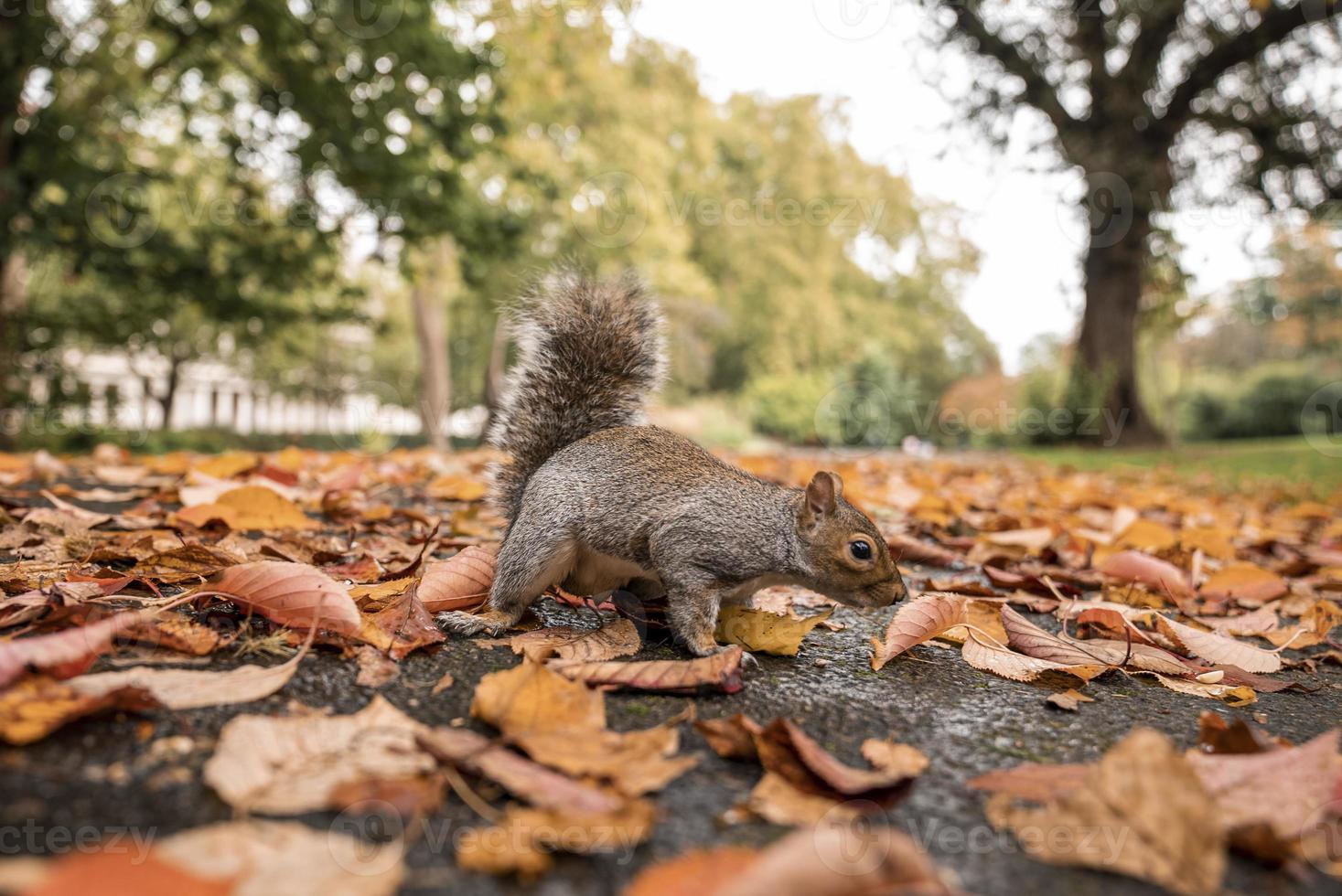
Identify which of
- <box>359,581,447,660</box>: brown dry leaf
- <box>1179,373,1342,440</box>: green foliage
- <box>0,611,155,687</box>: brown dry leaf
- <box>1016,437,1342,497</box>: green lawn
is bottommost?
<box>359,581,447,660</box>: brown dry leaf

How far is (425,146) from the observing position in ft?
20.1

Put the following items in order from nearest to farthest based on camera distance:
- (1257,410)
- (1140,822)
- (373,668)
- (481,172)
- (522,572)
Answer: (1140,822)
(373,668)
(522,572)
(481,172)
(1257,410)

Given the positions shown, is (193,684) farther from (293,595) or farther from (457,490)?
(457,490)

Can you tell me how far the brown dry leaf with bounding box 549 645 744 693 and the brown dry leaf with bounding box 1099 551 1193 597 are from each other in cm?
135

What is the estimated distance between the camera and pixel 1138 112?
1038cm

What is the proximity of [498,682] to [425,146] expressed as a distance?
233 inches

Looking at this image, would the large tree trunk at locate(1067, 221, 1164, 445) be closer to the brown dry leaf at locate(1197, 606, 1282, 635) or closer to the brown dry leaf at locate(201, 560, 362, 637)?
the brown dry leaf at locate(1197, 606, 1282, 635)

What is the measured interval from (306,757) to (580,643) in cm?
57

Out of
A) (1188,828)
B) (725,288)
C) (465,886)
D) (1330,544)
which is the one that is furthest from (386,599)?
(725,288)

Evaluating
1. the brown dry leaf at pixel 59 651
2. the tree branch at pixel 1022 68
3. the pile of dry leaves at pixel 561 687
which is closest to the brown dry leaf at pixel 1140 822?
the pile of dry leaves at pixel 561 687

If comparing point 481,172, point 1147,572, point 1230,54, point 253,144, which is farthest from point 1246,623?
point 481,172

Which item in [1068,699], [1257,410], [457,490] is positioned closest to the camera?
[1068,699]

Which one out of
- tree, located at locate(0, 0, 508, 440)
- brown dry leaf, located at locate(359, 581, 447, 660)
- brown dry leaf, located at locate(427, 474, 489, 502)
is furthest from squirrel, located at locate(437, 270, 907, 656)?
tree, located at locate(0, 0, 508, 440)

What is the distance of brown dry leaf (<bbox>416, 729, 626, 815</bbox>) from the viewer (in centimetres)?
80
